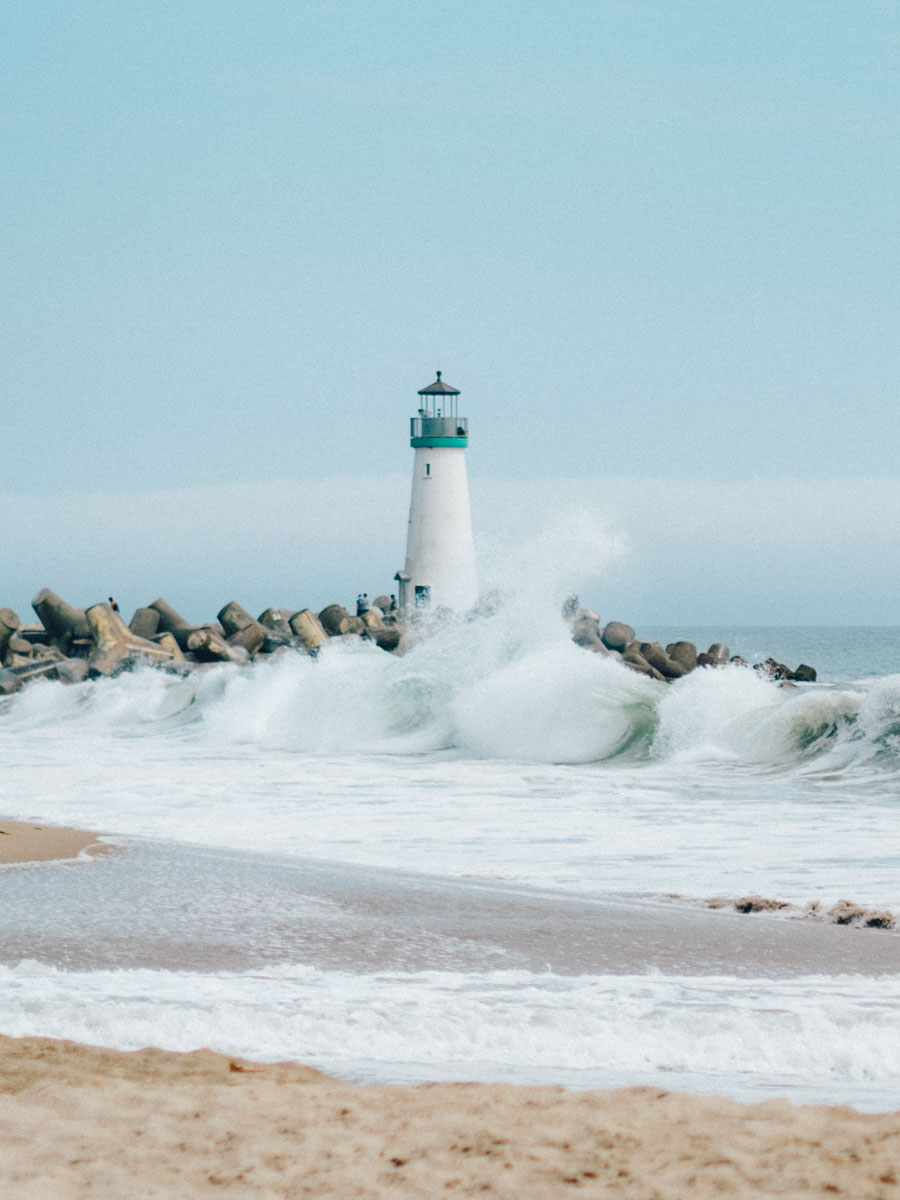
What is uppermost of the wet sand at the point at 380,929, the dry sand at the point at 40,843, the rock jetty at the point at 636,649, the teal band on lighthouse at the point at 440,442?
the teal band on lighthouse at the point at 440,442

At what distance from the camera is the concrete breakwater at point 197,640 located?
23.2 meters

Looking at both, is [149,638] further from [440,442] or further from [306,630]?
[440,442]

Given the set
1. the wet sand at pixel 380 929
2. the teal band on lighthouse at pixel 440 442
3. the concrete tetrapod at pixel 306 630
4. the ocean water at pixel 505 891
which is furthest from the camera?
the teal band on lighthouse at pixel 440 442

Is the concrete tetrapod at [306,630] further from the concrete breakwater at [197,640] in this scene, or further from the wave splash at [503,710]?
the wave splash at [503,710]

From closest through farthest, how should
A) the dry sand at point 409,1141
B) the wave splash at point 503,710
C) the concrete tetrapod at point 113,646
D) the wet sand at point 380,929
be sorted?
the dry sand at point 409,1141
the wet sand at point 380,929
the wave splash at point 503,710
the concrete tetrapod at point 113,646

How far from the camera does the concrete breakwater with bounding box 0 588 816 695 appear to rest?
23.2 metres

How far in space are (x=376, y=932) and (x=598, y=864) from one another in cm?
215

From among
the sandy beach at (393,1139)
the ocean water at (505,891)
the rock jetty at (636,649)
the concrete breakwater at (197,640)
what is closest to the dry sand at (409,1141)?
the sandy beach at (393,1139)

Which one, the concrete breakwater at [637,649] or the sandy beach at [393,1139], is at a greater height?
the sandy beach at [393,1139]

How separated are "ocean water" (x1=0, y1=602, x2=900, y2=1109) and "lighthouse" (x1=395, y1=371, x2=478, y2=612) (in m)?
13.4

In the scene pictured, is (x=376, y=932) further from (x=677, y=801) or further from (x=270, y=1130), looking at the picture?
(x=677, y=801)

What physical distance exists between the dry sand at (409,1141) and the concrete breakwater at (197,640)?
768 inches

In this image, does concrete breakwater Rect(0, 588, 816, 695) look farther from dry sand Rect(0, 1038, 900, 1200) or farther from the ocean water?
dry sand Rect(0, 1038, 900, 1200)

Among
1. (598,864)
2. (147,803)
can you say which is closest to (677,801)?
(598,864)
